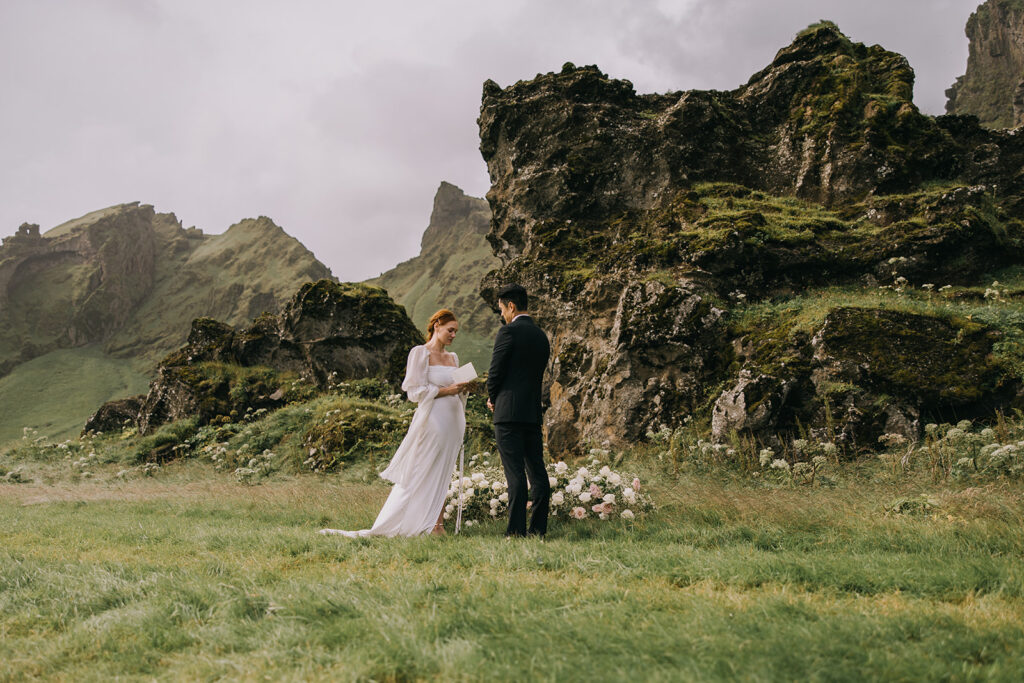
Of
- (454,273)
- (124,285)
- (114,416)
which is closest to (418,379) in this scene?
(114,416)

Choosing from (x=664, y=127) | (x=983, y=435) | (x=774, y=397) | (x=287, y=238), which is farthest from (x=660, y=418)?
(x=287, y=238)

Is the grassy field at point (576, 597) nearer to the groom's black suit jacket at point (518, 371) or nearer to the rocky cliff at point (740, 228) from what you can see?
the groom's black suit jacket at point (518, 371)

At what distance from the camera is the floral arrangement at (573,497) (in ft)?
21.4

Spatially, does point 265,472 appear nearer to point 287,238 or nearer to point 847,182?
point 847,182

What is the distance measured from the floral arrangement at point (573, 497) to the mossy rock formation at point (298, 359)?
45.5 feet

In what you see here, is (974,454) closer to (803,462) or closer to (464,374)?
(803,462)

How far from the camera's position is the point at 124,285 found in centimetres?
11550

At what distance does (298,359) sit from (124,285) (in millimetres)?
120296

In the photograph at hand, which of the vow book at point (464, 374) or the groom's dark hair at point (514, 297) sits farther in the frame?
the vow book at point (464, 374)

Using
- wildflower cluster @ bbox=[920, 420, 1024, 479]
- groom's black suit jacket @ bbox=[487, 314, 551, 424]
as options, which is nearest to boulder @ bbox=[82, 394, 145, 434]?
groom's black suit jacket @ bbox=[487, 314, 551, 424]

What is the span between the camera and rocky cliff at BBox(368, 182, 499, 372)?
301 ft

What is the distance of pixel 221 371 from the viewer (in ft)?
71.6

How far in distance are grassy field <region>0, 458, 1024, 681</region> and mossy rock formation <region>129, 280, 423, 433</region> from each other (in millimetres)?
14468

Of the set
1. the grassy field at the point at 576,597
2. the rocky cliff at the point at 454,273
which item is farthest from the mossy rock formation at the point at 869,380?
the rocky cliff at the point at 454,273
